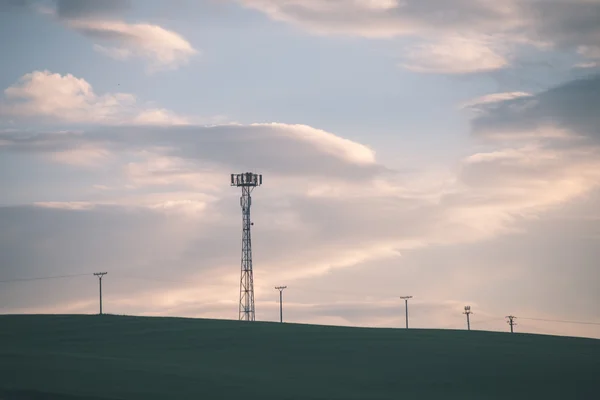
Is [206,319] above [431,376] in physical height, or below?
above

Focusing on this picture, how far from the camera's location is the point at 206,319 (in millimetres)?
101688

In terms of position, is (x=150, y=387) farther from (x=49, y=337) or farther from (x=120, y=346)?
(x=49, y=337)

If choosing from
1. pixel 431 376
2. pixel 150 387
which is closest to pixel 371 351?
pixel 431 376

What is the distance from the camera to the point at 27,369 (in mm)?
53844

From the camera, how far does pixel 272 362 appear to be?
218 ft

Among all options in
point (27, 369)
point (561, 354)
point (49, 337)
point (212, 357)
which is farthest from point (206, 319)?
point (27, 369)

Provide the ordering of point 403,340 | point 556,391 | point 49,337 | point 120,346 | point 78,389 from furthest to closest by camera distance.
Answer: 1. point 403,340
2. point 49,337
3. point 120,346
4. point 556,391
5. point 78,389

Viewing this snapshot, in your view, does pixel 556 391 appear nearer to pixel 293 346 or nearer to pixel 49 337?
pixel 293 346

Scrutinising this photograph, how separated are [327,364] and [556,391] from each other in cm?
1720

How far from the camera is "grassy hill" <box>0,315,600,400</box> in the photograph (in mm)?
51625

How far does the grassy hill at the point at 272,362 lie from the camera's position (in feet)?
169

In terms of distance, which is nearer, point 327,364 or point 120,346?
point 327,364

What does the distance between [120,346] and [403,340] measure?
2816cm

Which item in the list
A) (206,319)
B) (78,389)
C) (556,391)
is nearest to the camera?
(78,389)
